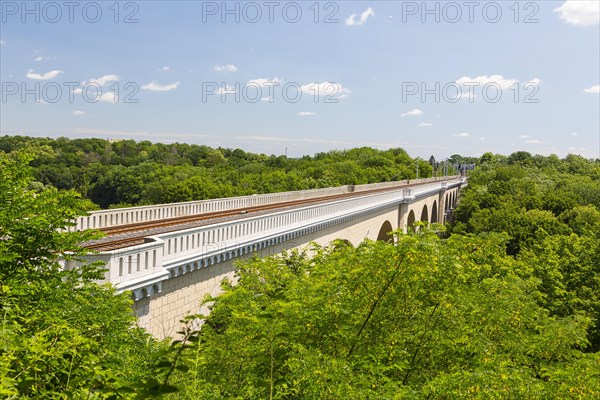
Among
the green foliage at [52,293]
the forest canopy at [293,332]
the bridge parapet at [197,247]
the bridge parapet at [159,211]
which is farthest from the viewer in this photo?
the bridge parapet at [159,211]

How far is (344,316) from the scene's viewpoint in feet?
31.1

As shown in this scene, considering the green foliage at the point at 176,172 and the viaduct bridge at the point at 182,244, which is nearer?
the viaduct bridge at the point at 182,244

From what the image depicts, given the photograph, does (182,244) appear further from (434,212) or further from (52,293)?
(434,212)

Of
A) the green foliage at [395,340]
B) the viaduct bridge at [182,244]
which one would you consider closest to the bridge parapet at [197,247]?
the viaduct bridge at [182,244]

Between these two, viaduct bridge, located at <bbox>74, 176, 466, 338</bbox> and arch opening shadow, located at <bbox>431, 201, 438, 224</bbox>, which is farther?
arch opening shadow, located at <bbox>431, 201, 438, 224</bbox>

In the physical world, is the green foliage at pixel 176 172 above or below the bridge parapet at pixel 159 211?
above

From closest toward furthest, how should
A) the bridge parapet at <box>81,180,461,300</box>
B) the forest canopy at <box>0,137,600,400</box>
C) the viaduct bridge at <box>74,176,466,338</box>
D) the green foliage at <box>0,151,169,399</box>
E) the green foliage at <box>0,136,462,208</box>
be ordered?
1. the forest canopy at <box>0,137,600,400</box>
2. the green foliage at <box>0,151,169,399</box>
3. the bridge parapet at <box>81,180,461,300</box>
4. the viaduct bridge at <box>74,176,466,338</box>
5. the green foliage at <box>0,136,462,208</box>

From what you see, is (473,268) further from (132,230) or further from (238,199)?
(238,199)

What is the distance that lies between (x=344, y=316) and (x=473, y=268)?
14.2ft

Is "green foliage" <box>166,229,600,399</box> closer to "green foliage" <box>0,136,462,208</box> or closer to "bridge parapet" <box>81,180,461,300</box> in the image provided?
"bridge parapet" <box>81,180,461,300</box>

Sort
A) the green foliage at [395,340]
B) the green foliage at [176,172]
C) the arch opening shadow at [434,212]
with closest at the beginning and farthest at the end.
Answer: the green foliage at [395,340] < the green foliage at [176,172] < the arch opening shadow at [434,212]

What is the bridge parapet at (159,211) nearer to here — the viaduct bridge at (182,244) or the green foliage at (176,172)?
the viaduct bridge at (182,244)

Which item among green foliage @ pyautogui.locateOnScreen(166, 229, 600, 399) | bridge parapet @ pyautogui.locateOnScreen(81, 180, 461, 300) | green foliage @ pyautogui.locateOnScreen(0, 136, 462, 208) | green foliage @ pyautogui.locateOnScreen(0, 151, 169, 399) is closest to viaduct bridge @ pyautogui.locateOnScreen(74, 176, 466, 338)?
bridge parapet @ pyautogui.locateOnScreen(81, 180, 461, 300)

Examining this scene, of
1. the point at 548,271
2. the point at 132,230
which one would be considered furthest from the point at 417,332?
the point at 548,271
